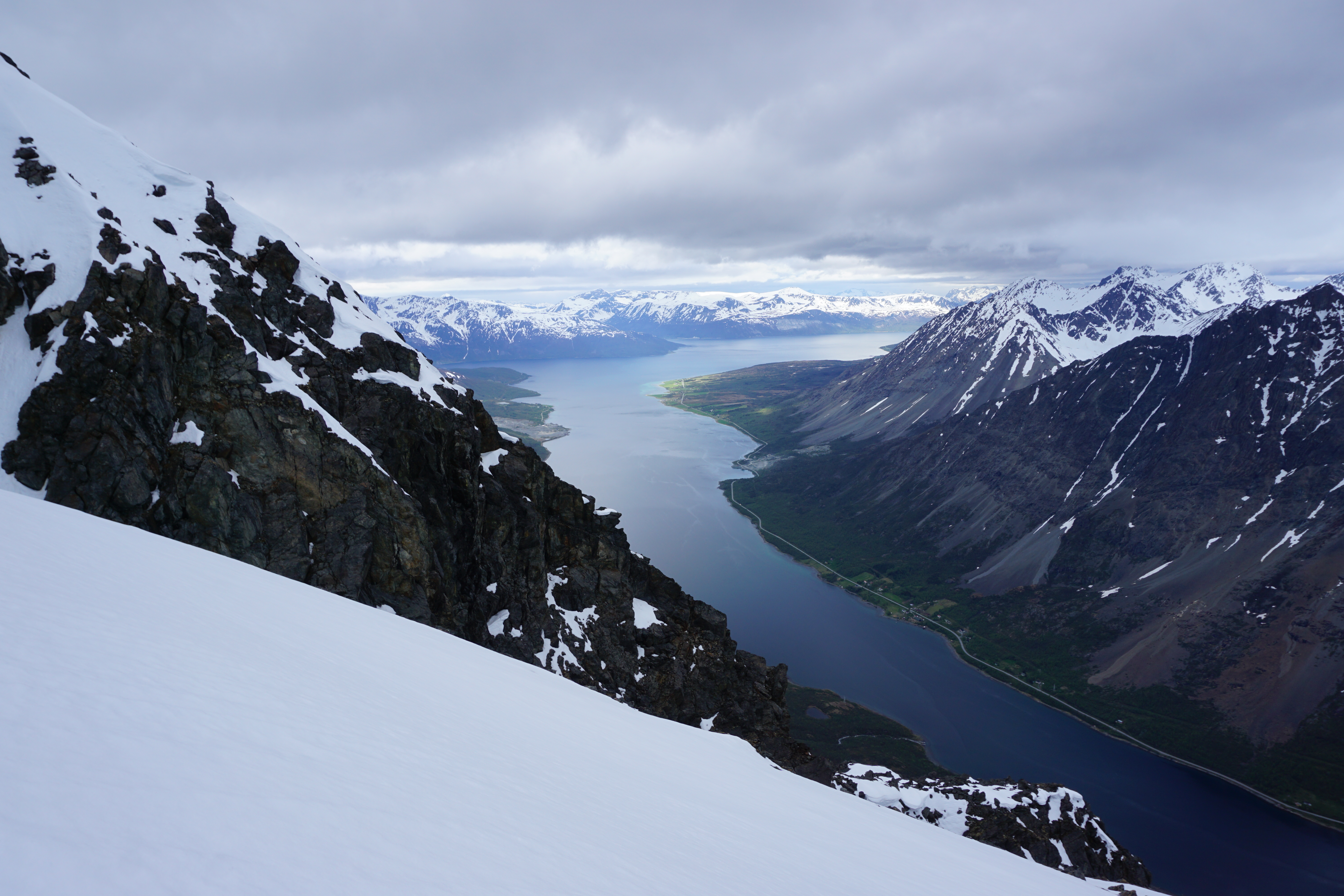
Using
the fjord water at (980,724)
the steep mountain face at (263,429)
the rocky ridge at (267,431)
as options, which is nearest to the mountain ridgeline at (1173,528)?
the fjord water at (980,724)

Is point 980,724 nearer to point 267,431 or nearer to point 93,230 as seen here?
point 267,431

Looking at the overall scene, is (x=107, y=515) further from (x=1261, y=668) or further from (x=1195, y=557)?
(x=1195, y=557)

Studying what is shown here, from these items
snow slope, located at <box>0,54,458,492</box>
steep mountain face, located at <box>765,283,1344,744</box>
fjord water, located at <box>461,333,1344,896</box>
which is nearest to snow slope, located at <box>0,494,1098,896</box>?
→ snow slope, located at <box>0,54,458,492</box>

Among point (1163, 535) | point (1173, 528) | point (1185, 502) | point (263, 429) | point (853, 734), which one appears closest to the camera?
point (263, 429)

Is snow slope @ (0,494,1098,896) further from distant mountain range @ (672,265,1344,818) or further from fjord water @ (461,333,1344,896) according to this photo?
distant mountain range @ (672,265,1344,818)

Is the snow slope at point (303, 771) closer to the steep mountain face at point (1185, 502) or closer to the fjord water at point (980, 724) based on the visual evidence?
the fjord water at point (980, 724)

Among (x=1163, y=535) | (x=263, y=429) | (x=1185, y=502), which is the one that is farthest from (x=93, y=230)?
(x=1185, y=502)

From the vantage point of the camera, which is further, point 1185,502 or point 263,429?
point 1185,502
